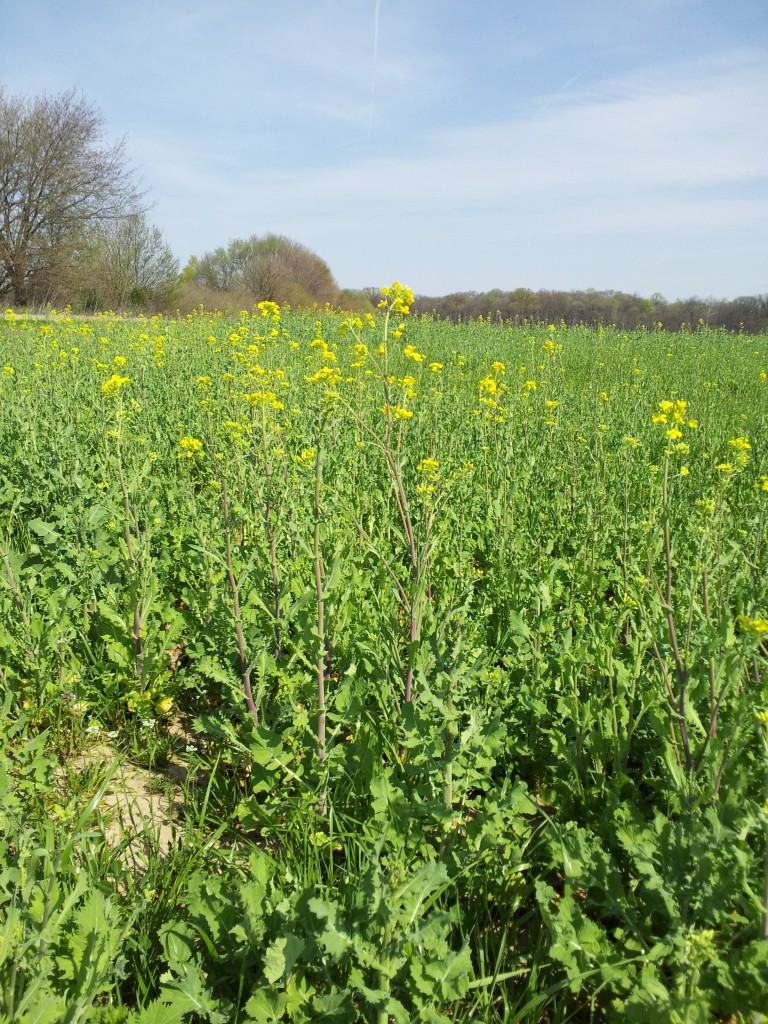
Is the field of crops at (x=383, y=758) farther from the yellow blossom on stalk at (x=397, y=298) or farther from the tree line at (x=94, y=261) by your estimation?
the tree line at (x=94, y=261)

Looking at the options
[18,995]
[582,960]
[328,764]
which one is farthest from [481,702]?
[18,995]

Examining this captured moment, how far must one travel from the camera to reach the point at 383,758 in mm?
2246

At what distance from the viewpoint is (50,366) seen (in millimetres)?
6207

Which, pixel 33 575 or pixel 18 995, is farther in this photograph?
pixel 33 575

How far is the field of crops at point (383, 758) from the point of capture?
4.68 ft

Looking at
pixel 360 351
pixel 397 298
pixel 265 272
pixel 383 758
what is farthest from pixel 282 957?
pixel 265 272

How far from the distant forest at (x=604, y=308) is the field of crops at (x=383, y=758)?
25.5m

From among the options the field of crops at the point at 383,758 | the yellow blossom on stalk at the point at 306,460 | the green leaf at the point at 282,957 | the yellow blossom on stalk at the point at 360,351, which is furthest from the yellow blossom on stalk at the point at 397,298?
the green leaf at the point at 282,957

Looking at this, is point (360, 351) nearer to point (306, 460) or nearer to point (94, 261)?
point (306, 460)

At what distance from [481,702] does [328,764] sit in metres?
0.66

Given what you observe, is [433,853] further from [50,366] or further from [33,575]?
[50,366]

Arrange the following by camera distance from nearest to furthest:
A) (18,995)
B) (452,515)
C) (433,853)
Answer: (18,995) → (433,853) → (452,515)

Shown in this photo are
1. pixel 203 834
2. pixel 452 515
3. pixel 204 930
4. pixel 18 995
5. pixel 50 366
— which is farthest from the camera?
pixel 50 366

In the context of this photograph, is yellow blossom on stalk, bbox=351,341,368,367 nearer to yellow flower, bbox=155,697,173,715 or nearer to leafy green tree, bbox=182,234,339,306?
yellow flower, bbox=155,697,173,715
